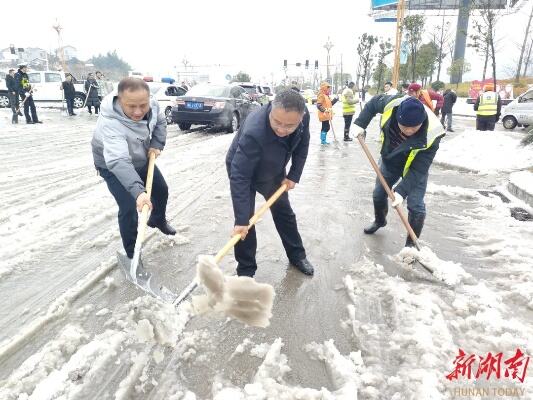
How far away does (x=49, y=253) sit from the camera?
11.3 ft

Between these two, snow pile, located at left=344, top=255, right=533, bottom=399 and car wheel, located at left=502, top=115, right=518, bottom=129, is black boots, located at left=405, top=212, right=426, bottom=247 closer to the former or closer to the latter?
snow pile, located at left=344, top=255, right=533, bottom=399

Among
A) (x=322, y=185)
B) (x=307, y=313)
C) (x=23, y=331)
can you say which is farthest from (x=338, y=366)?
(x=322, y=185)

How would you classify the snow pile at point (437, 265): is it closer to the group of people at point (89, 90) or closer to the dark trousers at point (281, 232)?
the dark trousers at point (281, 232)

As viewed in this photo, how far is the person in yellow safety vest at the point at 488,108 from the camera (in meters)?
10.8

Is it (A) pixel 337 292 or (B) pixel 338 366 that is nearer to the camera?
(B) pixel 338 366

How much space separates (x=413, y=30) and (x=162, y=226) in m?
32.4

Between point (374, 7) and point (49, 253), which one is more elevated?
point (374, 7)

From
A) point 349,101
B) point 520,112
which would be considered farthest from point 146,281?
point 520,112

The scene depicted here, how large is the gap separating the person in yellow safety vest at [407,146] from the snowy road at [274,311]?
18.9 inches

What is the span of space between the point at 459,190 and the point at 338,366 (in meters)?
4.36

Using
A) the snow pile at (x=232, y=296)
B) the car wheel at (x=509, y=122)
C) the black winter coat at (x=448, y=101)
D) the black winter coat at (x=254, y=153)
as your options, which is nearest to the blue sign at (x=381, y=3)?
the car wheel at (x=509, y=122)

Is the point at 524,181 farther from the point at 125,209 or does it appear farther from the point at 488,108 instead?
the point at 488,108

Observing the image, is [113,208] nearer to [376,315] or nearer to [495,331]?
[376,315]

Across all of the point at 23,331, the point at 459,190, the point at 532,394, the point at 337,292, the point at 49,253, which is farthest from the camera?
the point at 459,190
